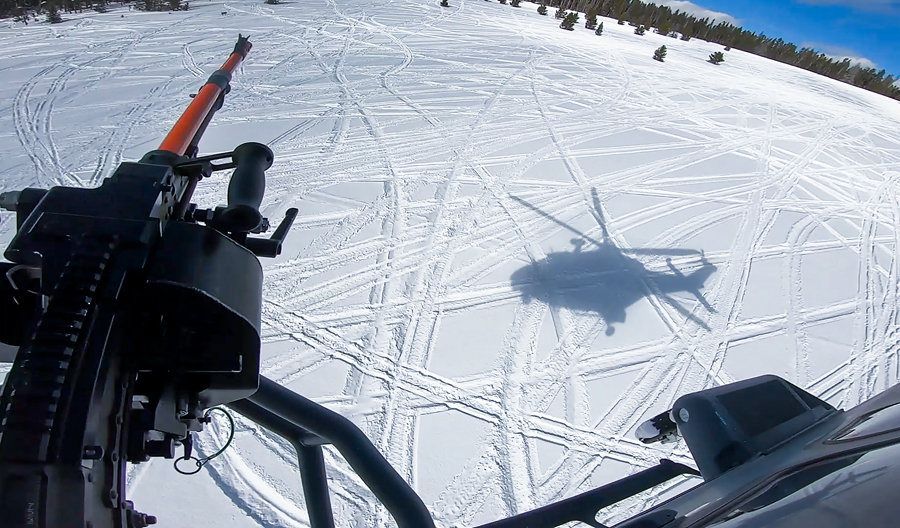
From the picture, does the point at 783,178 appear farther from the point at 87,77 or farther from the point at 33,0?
the point at 33,0

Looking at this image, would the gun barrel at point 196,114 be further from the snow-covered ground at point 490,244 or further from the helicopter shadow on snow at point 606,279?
the helicopter shadow on snow at point 606,279

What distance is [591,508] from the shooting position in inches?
50.2

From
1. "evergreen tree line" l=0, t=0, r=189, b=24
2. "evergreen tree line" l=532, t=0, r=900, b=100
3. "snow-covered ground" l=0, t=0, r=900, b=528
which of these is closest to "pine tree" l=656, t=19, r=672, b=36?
"evergreen tree line" l=532, t=0, r=900, b=100

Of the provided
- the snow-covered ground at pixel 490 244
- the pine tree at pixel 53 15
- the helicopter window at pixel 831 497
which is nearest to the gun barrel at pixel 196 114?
the helicopter window at pixel 831 497

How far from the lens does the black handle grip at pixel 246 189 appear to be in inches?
33.9

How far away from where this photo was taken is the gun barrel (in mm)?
1191

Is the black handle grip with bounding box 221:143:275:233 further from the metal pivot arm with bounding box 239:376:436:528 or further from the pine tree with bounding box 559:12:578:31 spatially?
the pine tree with bounding box 559:12:578:31

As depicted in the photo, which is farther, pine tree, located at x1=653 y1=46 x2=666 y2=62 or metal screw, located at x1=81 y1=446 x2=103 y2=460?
pine tree, located at x1=653 y1=46 x2=666 y2=62

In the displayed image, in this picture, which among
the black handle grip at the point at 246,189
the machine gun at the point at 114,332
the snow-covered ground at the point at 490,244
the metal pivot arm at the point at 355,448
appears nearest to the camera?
the machine gun at the point at 114,332

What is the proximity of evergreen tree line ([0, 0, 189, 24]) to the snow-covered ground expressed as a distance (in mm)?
1329

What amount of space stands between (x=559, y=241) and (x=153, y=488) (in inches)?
171

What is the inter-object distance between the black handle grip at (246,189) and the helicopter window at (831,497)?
918mm

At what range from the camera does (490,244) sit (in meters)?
5.59

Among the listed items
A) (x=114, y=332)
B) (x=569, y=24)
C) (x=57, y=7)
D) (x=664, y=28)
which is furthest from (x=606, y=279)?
(x=664, y=28)
